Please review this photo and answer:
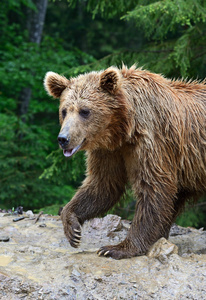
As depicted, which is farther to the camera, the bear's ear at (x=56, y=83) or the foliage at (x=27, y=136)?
the foliage at (x=27, y=136)

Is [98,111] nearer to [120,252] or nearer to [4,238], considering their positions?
[120,252]

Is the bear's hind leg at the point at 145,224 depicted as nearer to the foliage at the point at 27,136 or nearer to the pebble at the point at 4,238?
the pebble at the point at 4,238

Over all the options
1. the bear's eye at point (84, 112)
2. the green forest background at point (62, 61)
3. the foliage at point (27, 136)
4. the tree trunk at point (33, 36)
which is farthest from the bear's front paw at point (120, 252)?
the tree trunk at point (33, 36)

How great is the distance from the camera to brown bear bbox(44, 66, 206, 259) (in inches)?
161

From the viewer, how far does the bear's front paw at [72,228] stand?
4.30 m

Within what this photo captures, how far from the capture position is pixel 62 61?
39.1 ft

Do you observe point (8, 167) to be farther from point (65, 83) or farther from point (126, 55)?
point (65, 83)

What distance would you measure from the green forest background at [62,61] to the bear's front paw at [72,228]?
193 cm

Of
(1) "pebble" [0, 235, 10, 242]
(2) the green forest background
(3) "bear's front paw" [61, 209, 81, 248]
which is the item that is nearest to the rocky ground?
(1) "pebble" [0, 235, 10, 242]

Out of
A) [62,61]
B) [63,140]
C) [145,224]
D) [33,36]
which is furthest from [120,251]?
[33,36]

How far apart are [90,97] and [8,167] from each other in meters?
6.41

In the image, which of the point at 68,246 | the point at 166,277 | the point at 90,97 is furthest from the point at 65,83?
the point at 166,277

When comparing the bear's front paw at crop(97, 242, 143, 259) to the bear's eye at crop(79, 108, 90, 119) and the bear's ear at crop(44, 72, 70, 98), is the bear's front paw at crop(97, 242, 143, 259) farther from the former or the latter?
the bear's ear at crop(44, 72, 70, 98)

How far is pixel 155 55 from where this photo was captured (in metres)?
8.12
